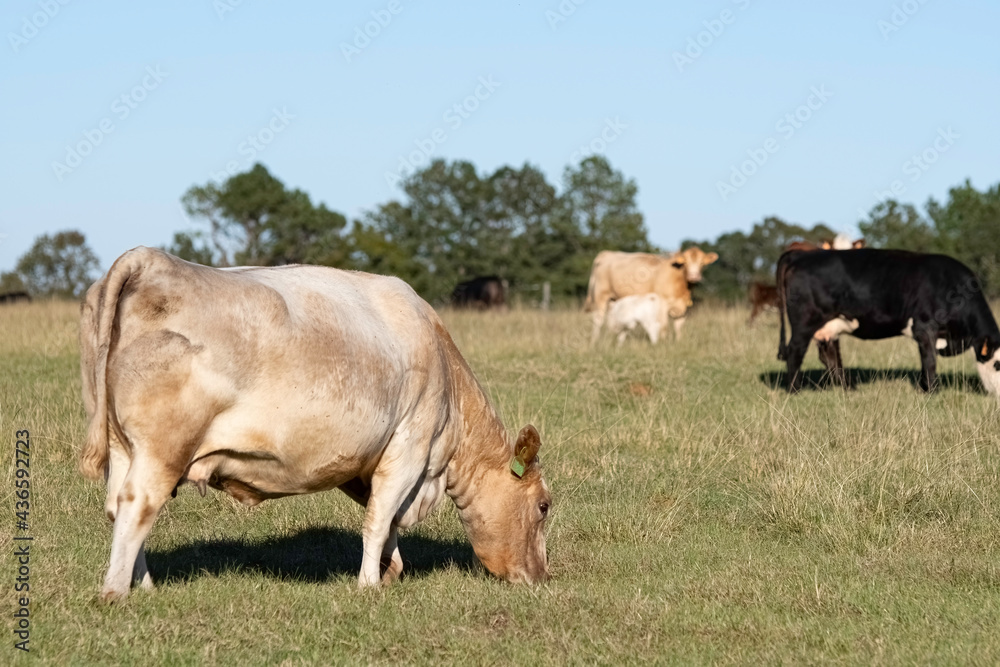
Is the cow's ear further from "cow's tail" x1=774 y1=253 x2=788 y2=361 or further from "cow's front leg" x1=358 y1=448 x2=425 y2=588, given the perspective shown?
"cow's tail" x1=774 y1=253 x2=788 y2=361

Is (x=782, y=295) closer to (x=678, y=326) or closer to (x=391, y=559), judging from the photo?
(x=678, y=326)

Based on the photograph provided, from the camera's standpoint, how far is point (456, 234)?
183 feet

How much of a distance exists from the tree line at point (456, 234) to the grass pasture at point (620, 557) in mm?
37498

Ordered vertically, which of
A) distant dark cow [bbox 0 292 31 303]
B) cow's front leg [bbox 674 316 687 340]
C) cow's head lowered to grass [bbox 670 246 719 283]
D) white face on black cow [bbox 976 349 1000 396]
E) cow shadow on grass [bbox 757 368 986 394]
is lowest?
cow shadow on grass [bbox 757 368 986 394]

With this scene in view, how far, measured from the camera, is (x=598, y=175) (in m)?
59.0

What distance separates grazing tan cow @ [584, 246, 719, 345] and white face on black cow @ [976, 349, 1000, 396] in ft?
29.9

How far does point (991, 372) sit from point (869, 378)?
6.56 feet

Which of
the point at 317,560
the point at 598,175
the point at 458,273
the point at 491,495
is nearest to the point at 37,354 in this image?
the point at 317,560

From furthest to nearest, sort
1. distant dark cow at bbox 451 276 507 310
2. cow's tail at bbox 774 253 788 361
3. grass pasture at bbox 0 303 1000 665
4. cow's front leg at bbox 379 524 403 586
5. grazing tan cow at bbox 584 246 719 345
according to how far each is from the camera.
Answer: distant dark cow at bbox 451 276 507 310 < grazing tan cow at bbox 584 246 719 345 < cow's tail at bbox 774 253 788 361 < cow's front leg at bbox 379 524 403 586 < grass pasture at bbox 0 303 1000 665

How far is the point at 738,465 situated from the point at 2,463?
5.58m

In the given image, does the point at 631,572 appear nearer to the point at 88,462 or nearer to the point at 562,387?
the point at 88,462

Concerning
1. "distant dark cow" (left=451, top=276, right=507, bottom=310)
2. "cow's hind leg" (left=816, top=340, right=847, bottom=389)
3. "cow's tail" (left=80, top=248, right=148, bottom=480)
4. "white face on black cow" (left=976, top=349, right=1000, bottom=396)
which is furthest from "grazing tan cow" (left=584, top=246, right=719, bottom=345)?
"cow's tail" (left=80, top=248, right=148, bottom=480)

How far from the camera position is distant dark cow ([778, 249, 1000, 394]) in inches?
547

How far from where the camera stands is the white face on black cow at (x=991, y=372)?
13430 mm
